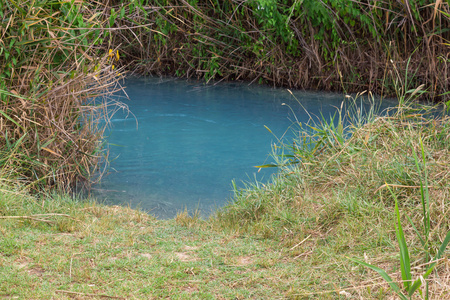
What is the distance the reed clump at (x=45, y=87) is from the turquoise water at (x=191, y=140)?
22.5 inches

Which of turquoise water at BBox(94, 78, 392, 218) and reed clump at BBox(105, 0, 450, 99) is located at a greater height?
reed clump at BBox(105, 0, 450, 99)

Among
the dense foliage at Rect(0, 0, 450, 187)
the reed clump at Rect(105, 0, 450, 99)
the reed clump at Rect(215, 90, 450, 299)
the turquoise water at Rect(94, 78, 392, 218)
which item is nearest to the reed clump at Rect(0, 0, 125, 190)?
the dense foliage at Rect(0, 0, 450, 187)

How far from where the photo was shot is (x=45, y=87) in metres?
4.71

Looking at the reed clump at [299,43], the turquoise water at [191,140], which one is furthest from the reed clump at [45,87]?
the reed clump at [299,43]

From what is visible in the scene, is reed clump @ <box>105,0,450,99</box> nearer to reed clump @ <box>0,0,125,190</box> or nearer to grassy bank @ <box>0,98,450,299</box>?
reed clump @ <box>0,0,125,190</box>

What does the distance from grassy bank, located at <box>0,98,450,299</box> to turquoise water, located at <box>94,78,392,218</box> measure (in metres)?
0.71

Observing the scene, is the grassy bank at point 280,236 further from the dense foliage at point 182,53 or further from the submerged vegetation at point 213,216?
the dense foliage at point 182,53

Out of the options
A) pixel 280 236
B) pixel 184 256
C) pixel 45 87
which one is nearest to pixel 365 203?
pixel 280 236

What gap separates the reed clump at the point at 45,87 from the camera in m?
4.41

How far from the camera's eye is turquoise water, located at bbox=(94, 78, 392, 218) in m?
5.38

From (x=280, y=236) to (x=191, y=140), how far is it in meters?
3.81

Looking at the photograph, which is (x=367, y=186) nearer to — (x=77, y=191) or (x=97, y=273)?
(x=97, y=273)

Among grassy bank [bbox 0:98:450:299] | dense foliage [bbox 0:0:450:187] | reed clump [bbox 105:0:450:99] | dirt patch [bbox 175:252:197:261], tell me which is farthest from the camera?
reed clump [bbox 105:0:450:99]

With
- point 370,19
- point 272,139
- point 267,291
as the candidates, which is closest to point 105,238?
point 267,291
